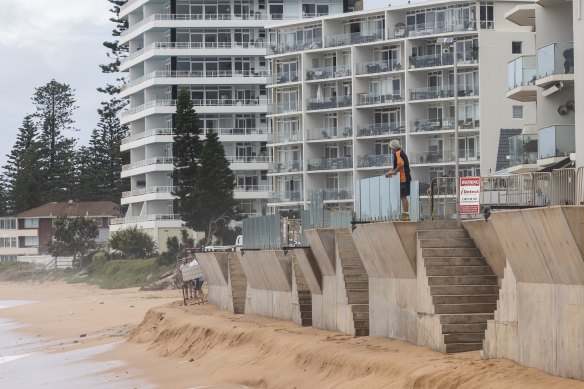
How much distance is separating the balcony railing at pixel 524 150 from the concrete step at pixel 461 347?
1970 cm

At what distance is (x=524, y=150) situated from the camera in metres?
40.8

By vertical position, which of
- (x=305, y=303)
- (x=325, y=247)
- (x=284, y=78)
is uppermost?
(x=284, y=78)

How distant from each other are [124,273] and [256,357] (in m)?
64.0

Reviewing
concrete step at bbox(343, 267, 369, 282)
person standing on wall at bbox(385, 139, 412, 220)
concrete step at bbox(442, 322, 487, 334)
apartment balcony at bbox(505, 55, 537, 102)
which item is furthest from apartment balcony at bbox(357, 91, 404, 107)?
concrete step at bbox(442, 322, 487, 334)

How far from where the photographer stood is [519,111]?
80750 millimetres

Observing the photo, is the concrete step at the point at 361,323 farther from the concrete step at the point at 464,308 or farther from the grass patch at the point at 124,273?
the grass patch at the point at 124,273

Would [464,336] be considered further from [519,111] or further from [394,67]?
[394,67]

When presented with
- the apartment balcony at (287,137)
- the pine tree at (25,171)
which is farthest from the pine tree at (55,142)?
the apartment balcony at (287,137)

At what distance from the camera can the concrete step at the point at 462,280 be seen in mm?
22125

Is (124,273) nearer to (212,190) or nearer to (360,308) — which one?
(212,190)

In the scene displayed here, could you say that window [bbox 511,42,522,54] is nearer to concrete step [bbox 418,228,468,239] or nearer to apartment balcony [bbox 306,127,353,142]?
apartment balcony [bbox 306,127,353,142]

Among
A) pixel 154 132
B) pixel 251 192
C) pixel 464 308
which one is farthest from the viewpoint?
pixel 154 132

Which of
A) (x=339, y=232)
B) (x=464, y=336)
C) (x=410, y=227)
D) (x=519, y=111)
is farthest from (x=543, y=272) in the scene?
(x=519, y=111)

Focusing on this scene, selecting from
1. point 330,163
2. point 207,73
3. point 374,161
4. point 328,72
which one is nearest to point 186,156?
point 330,163
